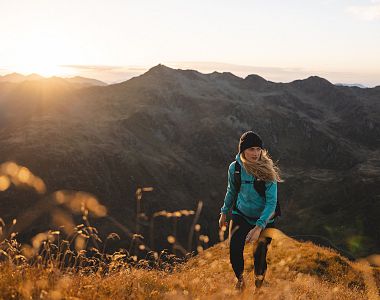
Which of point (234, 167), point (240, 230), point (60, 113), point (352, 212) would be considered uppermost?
point (234, 167)

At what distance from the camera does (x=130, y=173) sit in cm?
9125

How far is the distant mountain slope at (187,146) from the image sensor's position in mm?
82312

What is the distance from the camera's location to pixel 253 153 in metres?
6.11

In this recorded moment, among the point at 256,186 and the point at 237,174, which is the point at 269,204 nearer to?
the point at 256,186

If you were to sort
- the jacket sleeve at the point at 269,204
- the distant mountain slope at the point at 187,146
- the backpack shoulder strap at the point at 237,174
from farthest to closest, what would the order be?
1. the distant mountain slope at the point at 187,146
2. the backpack shoulder strap at the point at 237,174
3. the jacket sleeve at the point at 269,204

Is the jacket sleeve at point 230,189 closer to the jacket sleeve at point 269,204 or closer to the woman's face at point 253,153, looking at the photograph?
the woman's face at point 253,153

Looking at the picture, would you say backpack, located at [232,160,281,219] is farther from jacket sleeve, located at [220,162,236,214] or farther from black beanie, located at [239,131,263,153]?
black beanie, located at [239,131,263,153]

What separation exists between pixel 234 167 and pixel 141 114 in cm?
12531

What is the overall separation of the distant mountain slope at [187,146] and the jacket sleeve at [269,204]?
222 ft

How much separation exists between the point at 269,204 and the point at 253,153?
0.80 meters

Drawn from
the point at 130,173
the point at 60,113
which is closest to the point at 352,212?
the point at 130,173

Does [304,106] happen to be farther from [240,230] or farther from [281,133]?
[240,230]

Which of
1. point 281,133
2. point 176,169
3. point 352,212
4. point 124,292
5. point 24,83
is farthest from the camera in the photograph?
point 24,83

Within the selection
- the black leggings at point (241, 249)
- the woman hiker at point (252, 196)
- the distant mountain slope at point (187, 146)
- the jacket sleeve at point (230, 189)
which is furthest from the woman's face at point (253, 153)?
the distant mountain slope at point (187, 146)
